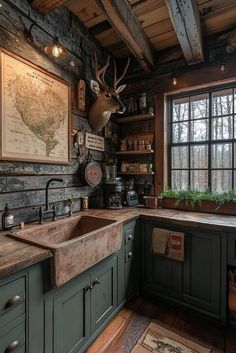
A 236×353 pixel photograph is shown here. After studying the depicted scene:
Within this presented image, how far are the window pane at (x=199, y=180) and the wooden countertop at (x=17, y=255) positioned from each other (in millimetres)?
2102

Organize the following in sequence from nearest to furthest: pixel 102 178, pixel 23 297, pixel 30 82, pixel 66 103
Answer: pixel 23 297 → pixel 30 82 → pixel 66 103 → pixel 102 178

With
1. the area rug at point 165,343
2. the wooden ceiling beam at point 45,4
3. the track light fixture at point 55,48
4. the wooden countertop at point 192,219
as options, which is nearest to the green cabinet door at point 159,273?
the wooden countertop at point 192,219

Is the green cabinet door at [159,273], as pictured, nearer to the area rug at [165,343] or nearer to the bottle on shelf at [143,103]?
the area rug at [165,343]

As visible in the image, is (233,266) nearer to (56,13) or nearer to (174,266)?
(174,266)

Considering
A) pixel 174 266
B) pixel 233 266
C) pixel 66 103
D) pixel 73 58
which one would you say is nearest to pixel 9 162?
pixel 66 103

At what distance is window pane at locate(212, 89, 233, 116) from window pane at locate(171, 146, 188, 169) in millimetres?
591

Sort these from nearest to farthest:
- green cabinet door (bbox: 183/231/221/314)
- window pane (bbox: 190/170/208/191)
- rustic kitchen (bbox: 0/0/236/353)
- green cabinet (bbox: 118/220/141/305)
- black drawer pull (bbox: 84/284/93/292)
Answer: rustic kitchen (bbox: 0/0/236/353)
black drawer pull (bbox: 84/284/93/292)
green cabinet door (bbox: 183/231/221/314)
green cabinet (bbox: 118/220/141/305)
window pane (bbox: 190/170/208/191)

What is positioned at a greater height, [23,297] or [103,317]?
[23,297]

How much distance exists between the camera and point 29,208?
6.00 feet

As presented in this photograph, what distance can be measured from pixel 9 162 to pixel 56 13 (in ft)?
5.23

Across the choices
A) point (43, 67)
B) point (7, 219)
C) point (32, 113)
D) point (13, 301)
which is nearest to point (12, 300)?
point (13, 301)

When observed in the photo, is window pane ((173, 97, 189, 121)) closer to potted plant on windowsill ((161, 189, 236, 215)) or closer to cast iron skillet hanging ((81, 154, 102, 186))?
potted plant on windowsill ((161, 189, 236, 215))

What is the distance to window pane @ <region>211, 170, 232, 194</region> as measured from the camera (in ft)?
8.23

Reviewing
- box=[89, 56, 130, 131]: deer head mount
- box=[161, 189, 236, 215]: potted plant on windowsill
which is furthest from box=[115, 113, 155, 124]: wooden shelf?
box=[161, 189, 236, 215]: potted plant on windowsill
